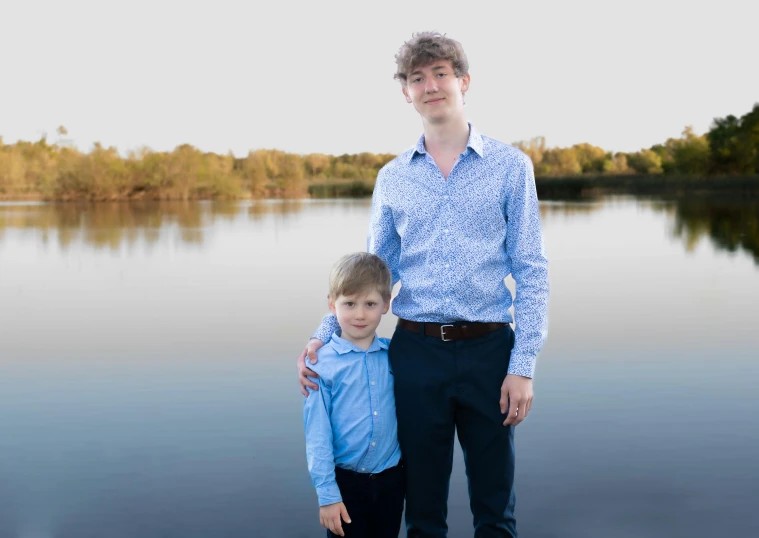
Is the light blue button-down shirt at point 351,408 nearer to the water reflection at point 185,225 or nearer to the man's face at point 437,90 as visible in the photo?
the man's face at point 437,90

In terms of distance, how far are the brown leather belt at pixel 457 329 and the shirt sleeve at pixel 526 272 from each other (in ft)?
0.33

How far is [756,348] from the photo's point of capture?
7812 millimetres

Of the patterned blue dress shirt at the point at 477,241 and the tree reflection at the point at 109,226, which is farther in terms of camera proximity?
the tree reflection at the point at 109,226

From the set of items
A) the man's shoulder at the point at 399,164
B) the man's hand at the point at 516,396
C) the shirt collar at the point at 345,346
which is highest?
the man's shoulder at the point at 399,164

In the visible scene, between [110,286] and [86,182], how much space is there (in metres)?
38.3

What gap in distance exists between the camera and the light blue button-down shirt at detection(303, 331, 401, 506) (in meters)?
2.64

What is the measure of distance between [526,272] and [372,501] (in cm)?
90

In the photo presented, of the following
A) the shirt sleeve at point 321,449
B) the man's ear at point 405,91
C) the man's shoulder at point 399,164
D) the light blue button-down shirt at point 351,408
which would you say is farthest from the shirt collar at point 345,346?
the man's ear at point 405,91

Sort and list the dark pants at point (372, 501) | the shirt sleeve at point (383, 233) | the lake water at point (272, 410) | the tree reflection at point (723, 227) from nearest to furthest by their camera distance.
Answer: the dark pants at point (372, 501), the shirt sleeve at point (383, 233), the lake water at point (272, 410), the tree reflection at point (723, 227)

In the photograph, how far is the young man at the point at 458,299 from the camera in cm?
264

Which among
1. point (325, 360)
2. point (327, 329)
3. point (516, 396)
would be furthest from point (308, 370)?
point (516, 396)

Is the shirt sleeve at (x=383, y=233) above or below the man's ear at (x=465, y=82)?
below

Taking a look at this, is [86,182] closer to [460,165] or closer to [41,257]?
[41,257]

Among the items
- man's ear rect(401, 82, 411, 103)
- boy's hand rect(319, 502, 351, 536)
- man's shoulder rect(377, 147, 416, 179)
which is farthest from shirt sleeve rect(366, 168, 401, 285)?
boy's hand rect(319, 502, 351, 536)
